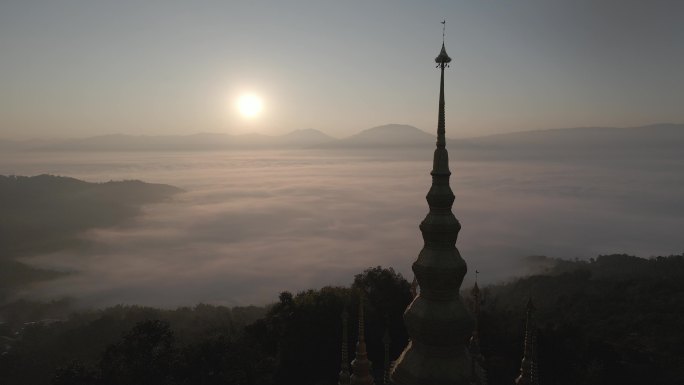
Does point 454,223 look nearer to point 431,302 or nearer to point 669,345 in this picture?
point 431,302

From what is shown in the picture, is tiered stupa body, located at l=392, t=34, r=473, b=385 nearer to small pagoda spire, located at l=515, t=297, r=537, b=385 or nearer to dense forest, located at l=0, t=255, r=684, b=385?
small pagoda spire, located at l=515, t=297, r=537, b=385

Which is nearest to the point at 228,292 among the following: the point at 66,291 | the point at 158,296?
the point at 158,296

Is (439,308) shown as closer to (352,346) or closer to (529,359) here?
(529,359)

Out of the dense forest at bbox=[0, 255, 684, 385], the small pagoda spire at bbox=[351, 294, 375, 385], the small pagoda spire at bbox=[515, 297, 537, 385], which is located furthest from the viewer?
the dense forest at bbox=[0, 255, 684, 385]

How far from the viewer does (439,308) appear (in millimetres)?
6762

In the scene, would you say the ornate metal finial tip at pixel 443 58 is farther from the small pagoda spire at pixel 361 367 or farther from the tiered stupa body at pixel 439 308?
the small pagoda spire at pixel 361 367

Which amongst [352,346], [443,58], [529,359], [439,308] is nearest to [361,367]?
[439,308]

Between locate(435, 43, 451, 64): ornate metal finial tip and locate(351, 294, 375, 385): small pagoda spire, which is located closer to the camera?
locate(435, 43, 451, 64): ornate metal finial tip

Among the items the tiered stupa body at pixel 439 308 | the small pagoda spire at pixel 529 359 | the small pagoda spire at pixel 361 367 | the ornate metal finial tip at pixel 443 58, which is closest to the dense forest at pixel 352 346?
the small pagoda spire at pixel 361 367

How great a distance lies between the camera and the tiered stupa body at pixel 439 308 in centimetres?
660

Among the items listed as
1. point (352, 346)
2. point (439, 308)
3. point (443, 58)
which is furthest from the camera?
point (352, 346)

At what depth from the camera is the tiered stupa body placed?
660 cm

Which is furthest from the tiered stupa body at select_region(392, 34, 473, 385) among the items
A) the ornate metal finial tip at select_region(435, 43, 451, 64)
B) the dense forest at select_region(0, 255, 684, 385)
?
the dense forest at select_region(0, 255, 684, 385)

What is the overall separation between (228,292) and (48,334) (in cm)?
10715
